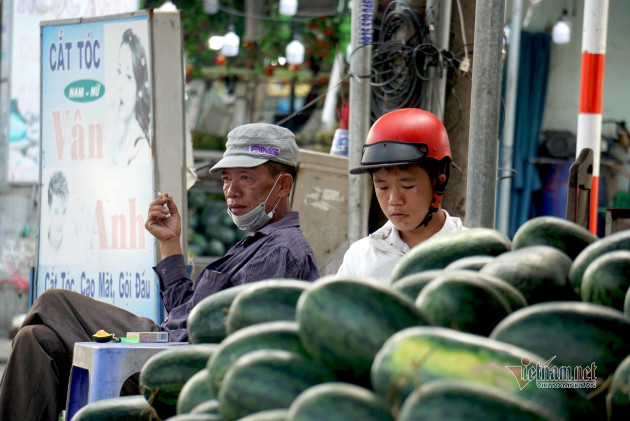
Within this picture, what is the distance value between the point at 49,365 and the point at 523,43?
7.26m

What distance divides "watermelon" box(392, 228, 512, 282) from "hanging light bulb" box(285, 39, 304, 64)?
9147mm

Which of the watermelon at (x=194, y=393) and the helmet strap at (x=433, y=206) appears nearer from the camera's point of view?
the watermelon at (x=194, y=393)

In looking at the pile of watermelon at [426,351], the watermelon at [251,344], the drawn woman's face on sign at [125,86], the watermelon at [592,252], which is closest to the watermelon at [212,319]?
the pile of watermelon at [426,351]

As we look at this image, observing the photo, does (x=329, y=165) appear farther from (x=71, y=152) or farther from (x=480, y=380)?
(x=480, y=380)

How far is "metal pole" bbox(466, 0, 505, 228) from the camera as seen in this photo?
369 centimetres

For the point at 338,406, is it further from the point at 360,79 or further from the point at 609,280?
the point at 360,79

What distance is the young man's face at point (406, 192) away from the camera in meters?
3.20

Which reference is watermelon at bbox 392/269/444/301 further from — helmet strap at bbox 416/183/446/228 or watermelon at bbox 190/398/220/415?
helmet strap at bbox 416/183/446/228

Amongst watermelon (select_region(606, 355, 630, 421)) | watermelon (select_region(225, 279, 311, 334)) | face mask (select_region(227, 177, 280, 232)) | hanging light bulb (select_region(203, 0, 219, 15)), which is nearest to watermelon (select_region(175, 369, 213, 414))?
watermelon (select_region(225, 279, 311, 334))

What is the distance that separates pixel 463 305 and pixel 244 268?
2.11 metres

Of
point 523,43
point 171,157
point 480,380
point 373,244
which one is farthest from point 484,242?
point 523,43

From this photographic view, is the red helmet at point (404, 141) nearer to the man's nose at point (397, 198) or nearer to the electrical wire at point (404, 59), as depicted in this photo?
the man's nose at point (397, 198)

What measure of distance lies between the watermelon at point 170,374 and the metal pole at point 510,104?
7.65 metres

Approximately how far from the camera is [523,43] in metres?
9.49
